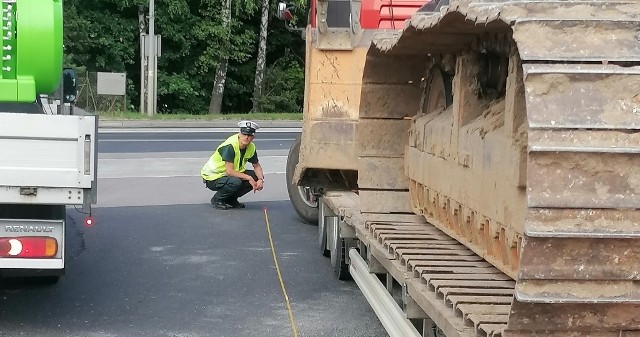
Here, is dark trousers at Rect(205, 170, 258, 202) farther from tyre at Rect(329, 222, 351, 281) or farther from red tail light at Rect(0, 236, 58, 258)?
red tail light at Rect(0, 236, 58, 258)

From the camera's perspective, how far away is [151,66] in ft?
104

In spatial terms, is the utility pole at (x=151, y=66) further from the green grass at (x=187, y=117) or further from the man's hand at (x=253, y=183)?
the man's hand at (x=253, y=183)

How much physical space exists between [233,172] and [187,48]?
24.9 meters

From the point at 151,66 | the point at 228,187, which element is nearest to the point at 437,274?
the point at 228,187

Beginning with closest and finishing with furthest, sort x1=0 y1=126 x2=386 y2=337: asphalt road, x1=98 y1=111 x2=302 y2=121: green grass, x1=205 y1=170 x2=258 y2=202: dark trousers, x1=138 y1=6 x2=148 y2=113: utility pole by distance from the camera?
x1=0 y1=126 x2=386 y2=337: asphalt road < x1=205 y1=170 x2=258 y2=202: dark trousers < x1=98 y1=111 x2=302 y2=121: green grass < x1=138 y1=6 x2=148 y2=113: utility pole

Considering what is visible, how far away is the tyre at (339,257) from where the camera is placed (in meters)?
8.67

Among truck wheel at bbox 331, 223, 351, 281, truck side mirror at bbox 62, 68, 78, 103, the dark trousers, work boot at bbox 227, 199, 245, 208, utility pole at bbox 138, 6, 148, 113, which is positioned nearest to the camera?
truck wheel at bbox 331, 223, 351, 281

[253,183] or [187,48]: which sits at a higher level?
[187,48]

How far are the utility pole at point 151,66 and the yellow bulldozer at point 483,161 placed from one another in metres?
22.6

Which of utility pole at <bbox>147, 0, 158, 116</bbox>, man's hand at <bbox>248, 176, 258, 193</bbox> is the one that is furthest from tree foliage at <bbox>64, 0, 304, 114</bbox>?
man's hand at <bbox>248, 176, 258, 193</bbox>

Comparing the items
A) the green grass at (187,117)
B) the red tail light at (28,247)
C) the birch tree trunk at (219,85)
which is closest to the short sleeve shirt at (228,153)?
the red tail light at (28,247)

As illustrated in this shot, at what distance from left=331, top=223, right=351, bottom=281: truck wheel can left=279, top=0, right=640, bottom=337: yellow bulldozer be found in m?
0.03

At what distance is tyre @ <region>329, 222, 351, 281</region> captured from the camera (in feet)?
28.4

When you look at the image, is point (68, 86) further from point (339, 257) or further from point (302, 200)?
point (302, 200)
